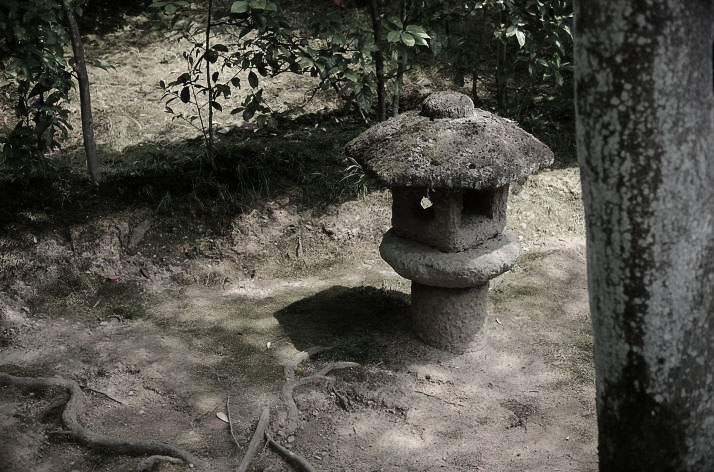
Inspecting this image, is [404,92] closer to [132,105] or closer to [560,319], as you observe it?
[132,105]

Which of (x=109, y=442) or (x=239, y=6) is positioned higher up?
(x=239, y=6)

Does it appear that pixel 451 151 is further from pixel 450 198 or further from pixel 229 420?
pixel 229 420

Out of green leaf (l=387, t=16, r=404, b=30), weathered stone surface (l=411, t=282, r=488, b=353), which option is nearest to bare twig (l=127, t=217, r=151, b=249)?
weathered stone surface (l=411, t=282, r=488, b=353)

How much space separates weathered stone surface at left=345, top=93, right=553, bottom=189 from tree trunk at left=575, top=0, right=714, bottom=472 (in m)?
2.39

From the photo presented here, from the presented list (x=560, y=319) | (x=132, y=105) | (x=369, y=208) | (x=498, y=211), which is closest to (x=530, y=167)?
(x=498, y=211)

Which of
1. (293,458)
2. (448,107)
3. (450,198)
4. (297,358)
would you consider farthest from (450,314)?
(293,458)

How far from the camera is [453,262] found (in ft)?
17.5

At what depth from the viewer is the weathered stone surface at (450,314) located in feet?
18.7

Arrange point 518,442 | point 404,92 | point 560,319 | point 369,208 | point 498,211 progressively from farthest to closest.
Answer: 1. point 404,92
2. point 369,208
3. point 560,319
4. point 498,211
5. point 518,442

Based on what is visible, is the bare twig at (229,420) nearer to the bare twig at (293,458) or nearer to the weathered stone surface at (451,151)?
the bare twig at (293,458)

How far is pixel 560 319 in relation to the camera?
20.8 ft

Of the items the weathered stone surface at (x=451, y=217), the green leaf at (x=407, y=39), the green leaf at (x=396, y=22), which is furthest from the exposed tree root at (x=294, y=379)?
the green leaf at (x=396, y=22)

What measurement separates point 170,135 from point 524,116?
4038 millimetres

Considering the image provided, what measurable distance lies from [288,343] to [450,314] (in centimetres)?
126
